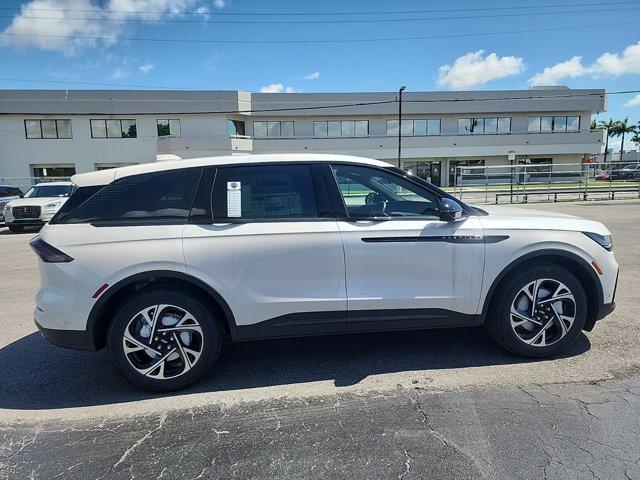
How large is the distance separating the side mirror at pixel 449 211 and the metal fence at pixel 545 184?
2101 centimetres

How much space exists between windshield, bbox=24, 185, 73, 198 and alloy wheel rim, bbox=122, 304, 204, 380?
1431 cm

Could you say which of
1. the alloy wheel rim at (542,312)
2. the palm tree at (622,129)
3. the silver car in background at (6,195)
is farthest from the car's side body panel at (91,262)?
the palm tree at (622,129)

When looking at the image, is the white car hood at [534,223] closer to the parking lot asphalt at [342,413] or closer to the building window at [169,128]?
the parking lot asphalt at [342,413]

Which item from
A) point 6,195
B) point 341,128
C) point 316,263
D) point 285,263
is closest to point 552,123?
point 341,128

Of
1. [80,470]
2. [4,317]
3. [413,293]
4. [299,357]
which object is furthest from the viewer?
[4,317]

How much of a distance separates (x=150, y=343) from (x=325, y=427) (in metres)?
1.48

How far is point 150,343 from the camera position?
11.0 feet

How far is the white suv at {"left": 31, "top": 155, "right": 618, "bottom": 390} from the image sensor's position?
129 inches

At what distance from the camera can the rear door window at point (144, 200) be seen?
133 inches

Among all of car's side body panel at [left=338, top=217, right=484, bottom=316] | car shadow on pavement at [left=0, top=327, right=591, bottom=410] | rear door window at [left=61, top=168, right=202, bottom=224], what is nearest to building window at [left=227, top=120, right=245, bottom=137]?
car shadow on pavement at [left=0, top=327, right=591, bottom=410]

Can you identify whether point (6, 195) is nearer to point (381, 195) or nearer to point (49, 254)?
point (49, 254)

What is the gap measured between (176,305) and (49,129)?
37.5m

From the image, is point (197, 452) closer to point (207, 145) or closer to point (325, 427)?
point (325, 427)

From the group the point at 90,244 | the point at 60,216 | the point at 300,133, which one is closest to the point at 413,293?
the point at 90,244
